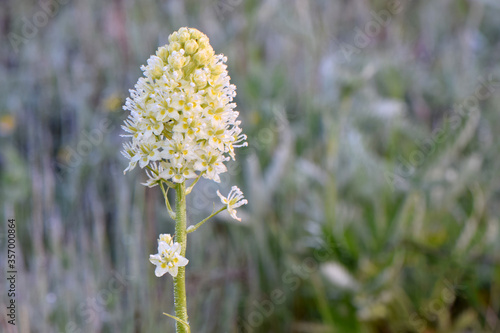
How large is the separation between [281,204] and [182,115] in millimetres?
1591

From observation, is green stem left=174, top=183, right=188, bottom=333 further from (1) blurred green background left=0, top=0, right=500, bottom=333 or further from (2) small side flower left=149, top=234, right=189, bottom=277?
(1) blurred green background left=0, top=0, right=500, bottom=333

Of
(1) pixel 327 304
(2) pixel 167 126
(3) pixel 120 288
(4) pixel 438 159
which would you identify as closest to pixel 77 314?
(3) pixel 120 288

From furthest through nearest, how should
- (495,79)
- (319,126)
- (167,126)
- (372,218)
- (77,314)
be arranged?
(495,79)
(319,126)
(372,218)
(77,314)
(167,126)

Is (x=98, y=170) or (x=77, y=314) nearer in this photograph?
(x=77, y=314)

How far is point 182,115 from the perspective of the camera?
807mm

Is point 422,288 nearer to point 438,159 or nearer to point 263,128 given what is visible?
point 438,159

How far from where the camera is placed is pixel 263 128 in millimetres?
2369

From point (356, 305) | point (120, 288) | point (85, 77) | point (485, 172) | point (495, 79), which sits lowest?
point (356, 305)

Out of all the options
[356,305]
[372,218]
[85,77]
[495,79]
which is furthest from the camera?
[85,77]

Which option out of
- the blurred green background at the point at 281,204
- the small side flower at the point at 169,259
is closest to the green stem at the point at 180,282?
the small side flower at the point at 169,259

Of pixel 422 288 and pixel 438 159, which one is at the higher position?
pixel 438 159

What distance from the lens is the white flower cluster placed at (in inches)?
31.6

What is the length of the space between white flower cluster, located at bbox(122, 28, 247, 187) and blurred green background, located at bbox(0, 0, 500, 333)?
74cm

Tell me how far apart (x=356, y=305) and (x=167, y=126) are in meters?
1.28
